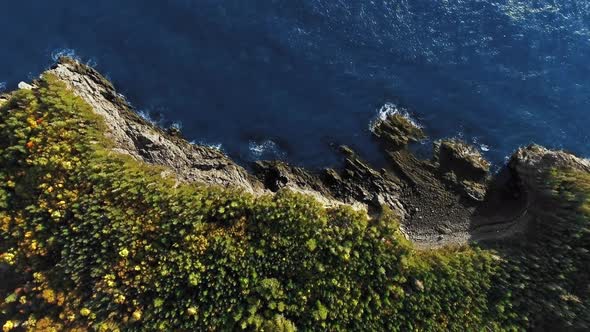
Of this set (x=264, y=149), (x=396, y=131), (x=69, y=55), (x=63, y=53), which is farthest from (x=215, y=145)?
(x=396, y=131)

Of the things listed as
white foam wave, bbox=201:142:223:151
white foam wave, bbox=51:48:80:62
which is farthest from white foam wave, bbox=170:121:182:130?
white foam wave, bbox=51:48:80:62

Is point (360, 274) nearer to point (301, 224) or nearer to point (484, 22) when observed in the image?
point (301, 224)

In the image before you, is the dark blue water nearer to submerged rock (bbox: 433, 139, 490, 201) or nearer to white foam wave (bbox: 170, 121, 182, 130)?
white foam wave (bbox: 170, 121, 182, 130)

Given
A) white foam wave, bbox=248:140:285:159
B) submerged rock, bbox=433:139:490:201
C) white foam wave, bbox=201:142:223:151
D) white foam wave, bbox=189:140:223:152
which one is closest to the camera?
white foam wave, bbox=189:140:223:152

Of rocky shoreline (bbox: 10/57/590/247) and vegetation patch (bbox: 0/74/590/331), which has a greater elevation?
rocky shoreline (bbox: 10/57/590/247)

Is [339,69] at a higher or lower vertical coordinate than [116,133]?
higher

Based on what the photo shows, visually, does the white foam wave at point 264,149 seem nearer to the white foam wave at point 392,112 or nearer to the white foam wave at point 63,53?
the white foam wave at point 392,112

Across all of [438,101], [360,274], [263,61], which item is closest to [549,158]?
[438,101]
